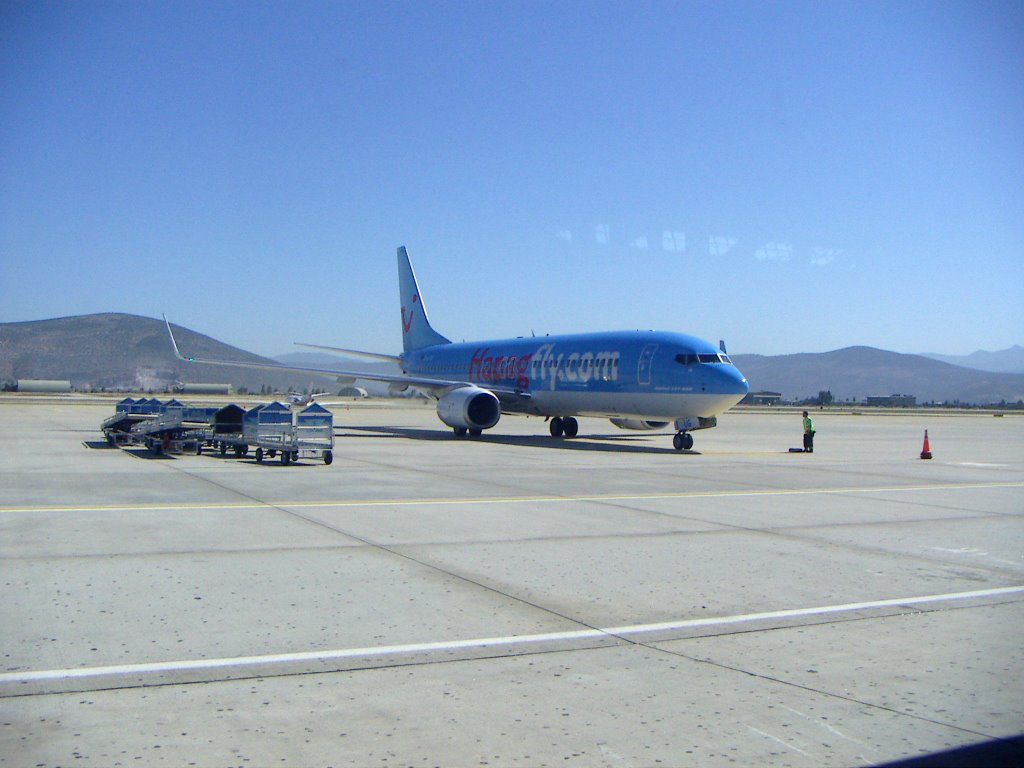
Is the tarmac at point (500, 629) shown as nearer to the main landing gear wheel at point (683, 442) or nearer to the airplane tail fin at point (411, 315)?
the main landing gear wheel at point (683, 442)

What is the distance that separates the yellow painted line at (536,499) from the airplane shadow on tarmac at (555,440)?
8.71 m

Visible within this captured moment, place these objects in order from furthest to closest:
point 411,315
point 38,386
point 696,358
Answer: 1. point 38,386
2. point 411,315
3. point 696,358

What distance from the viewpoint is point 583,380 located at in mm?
28984

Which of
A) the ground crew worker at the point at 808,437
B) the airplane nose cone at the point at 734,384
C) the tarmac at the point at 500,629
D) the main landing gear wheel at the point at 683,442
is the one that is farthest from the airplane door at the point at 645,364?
the tarmac at the point at 500,629

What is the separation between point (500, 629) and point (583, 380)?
22.6m

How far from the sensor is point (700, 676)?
5578 millimetres

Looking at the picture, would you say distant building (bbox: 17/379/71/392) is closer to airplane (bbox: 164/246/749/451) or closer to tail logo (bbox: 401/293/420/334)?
tail logo (bbox: 401/293/420/334)

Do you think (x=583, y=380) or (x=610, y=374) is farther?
(x=583, y=380)

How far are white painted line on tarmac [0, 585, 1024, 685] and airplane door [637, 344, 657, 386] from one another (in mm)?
18607

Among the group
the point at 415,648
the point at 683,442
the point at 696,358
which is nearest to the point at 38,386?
the point at 683,442

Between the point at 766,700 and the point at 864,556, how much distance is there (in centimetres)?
514

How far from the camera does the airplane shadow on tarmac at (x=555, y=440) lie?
26.9m

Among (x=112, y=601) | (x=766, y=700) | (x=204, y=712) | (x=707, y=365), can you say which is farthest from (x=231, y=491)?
(x=707, y=365)

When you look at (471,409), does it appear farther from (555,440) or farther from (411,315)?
(411,315)
